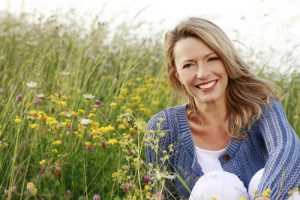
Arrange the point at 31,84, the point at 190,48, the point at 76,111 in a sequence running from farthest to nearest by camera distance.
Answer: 1. the point at 76,111
2. the point at 31,84
3. the point at 190,48

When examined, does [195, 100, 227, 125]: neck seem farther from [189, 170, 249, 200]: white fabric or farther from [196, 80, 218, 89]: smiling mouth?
[189, 170, 249, 200]: white fabric

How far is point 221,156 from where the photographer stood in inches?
117

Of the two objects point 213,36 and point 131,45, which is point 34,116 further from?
point 131,45

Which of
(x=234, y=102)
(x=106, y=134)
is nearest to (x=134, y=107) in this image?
(x=106, y=134)

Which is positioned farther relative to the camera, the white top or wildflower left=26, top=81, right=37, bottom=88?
wildflower left=26, top=81, right=37, bottom=88

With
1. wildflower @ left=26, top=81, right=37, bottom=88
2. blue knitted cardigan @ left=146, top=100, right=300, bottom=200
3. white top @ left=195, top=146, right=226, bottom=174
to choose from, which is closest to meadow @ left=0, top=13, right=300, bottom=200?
wildflower @ left=26, top=81, right=37, bottom=88

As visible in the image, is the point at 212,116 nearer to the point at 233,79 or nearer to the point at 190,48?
the point at 233,79

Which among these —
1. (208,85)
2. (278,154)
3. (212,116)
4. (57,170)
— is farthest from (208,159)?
(57,170)

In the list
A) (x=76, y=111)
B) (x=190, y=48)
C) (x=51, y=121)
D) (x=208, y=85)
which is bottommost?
(x=76, y=111)

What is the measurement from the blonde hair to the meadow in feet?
1.48

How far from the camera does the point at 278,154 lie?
2604 millimetres

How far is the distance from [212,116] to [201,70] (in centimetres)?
34

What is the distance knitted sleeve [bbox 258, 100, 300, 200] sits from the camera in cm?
246

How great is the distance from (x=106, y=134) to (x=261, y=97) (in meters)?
0.83
